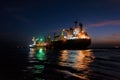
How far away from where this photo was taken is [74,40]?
527 feet

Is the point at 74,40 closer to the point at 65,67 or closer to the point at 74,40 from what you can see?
the point at 74,40

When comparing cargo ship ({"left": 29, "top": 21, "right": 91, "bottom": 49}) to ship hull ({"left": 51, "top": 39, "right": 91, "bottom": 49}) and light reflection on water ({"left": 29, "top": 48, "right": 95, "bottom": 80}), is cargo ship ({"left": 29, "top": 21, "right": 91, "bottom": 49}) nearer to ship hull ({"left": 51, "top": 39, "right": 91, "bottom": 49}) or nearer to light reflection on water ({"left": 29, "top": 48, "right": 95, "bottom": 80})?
ship hull ({"left": 51, "top": 39, "right": 91, "bottom": 49})

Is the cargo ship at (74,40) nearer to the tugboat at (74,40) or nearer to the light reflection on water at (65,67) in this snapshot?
the tugboat at (74,40)

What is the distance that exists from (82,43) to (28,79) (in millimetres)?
134880

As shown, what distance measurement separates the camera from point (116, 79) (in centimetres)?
2536

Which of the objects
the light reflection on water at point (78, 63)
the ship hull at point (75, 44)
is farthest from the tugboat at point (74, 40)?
the light reflection on water at point (78, 63)

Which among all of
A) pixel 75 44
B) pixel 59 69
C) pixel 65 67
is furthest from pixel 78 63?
pixel 75 44

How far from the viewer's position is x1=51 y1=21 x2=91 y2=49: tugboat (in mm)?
158000

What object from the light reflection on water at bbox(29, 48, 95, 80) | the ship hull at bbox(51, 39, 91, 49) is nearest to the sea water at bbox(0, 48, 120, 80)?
the light reflection on water at bbox(29, 48, 95, 80)

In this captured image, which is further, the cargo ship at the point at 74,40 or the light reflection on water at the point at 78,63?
the cargo ship at the point at 74,40

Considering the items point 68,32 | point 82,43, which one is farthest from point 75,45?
point 68,32

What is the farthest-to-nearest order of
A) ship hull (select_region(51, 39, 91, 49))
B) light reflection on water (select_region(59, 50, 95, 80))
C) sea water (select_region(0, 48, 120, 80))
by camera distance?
ship hull (select_region(51, 39, 91, 49)) → light reflection on water (select_region(59, 50, 95, 80)) → sea water (select_region(0, 48, 120, 80))

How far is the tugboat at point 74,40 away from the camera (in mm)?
158000

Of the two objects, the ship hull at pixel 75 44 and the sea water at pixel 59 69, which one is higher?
the ship hull at pixel 75 44
